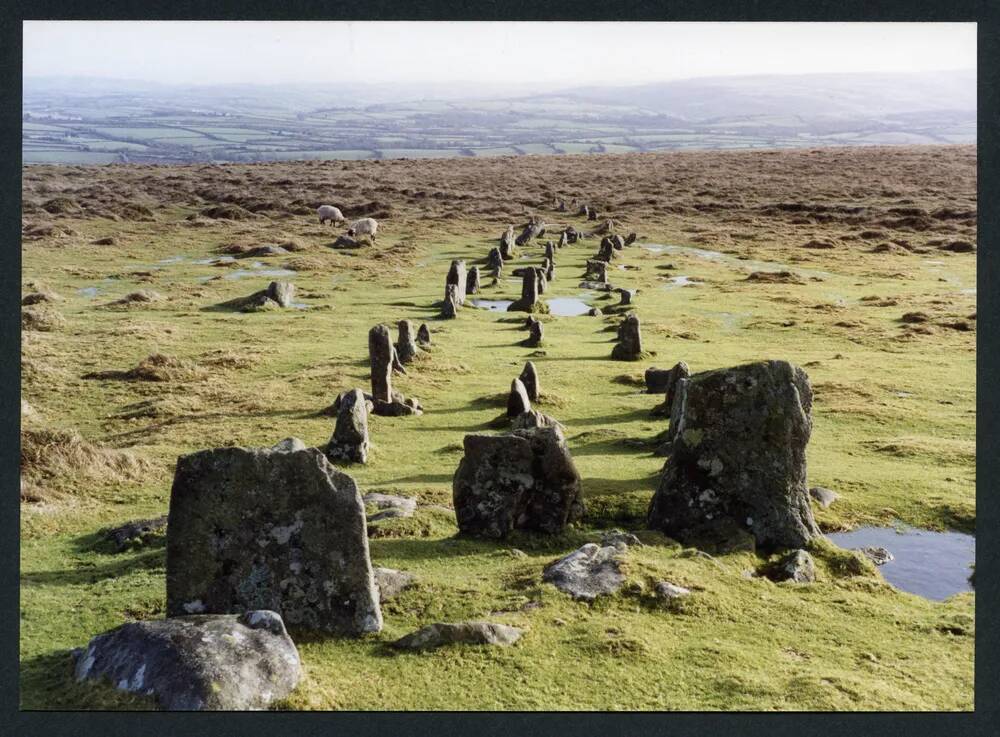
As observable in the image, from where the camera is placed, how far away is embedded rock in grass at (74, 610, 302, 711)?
35.6ft

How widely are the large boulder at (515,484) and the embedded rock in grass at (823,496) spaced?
4935 millimetres

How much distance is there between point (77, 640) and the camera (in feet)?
43.1

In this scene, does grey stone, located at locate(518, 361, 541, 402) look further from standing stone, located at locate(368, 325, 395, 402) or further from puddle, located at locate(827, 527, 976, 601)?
puddle, located at locate(827, 527, 976, 601)

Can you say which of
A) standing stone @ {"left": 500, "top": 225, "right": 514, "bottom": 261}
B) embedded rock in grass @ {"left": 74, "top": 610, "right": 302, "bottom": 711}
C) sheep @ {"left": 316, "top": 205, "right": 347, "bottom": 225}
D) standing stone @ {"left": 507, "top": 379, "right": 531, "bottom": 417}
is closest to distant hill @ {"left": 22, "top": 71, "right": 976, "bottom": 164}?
sheep @ {"left": 316, "top": 205, "right": 347, "bottom": 225}

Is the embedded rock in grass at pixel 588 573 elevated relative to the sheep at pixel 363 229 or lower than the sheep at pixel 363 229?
lower

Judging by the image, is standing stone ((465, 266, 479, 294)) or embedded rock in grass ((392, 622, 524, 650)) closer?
embedded rock in grass ((392, 622, 524, 650))

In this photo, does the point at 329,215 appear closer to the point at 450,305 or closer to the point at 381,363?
the point at 450,305

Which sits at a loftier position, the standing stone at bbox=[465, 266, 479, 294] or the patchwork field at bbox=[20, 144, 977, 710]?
the standing stone at bbox=[465, 266, 479, 294]

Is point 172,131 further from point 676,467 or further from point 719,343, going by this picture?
point 676,467

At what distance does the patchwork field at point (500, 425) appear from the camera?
12.6 m

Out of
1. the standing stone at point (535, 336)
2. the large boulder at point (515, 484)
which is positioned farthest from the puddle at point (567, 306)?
the large boulder at point (515, 484)

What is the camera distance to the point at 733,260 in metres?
60.8

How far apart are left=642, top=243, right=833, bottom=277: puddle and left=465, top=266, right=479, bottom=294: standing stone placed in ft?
55.2

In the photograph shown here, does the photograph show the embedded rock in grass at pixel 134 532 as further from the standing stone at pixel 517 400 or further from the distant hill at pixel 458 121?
the distant hill at pixel 458 121
